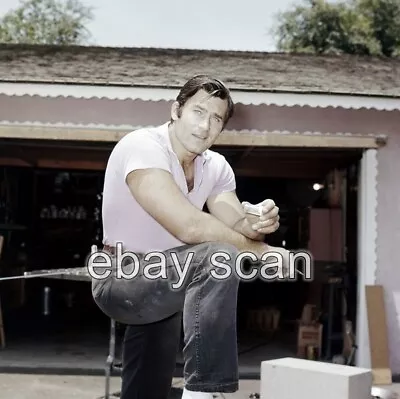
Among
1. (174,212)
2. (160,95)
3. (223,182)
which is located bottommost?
(174,212)

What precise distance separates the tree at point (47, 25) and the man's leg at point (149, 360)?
31.7 metres

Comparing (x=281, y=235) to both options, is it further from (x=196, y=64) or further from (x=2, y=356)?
(x=2, y=356)

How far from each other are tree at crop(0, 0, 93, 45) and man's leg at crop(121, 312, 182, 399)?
31724mm

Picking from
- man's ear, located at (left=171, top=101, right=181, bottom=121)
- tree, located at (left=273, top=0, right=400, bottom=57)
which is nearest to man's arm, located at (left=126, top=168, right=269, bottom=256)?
man's ear, located at (left=171, top=101, right=181, bottom=121)

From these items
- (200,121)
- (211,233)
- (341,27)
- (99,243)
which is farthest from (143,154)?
(341,27)

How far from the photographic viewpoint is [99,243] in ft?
43.3

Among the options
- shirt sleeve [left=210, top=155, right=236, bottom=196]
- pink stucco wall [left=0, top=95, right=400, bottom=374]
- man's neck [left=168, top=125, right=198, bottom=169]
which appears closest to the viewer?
man's neck [left=168, top=125, right=198, bottom=169]

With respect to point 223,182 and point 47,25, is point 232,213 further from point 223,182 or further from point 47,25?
point 47,25

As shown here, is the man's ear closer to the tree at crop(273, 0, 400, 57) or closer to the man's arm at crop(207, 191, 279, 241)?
the man's arm at crop(207, 191, 279, 241)

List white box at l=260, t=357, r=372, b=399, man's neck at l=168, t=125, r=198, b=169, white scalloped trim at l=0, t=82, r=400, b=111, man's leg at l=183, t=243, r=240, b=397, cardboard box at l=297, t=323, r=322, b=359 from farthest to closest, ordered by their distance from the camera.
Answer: cardboard box at l=297, t=323, r=322, b=359
white scalloped trim at l=0, t=82, r=400, b=111
white box at l=260, t=357, r=372, b=399
man's neck at l=168, t=125, r=198, b=169
man's leg at l=183, t=243, r=240, b=397

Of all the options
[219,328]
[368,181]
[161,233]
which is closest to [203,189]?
[161,233]

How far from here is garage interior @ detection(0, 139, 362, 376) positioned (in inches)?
330

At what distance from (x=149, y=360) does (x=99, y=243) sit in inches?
409

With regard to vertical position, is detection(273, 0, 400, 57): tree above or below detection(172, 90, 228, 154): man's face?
above
